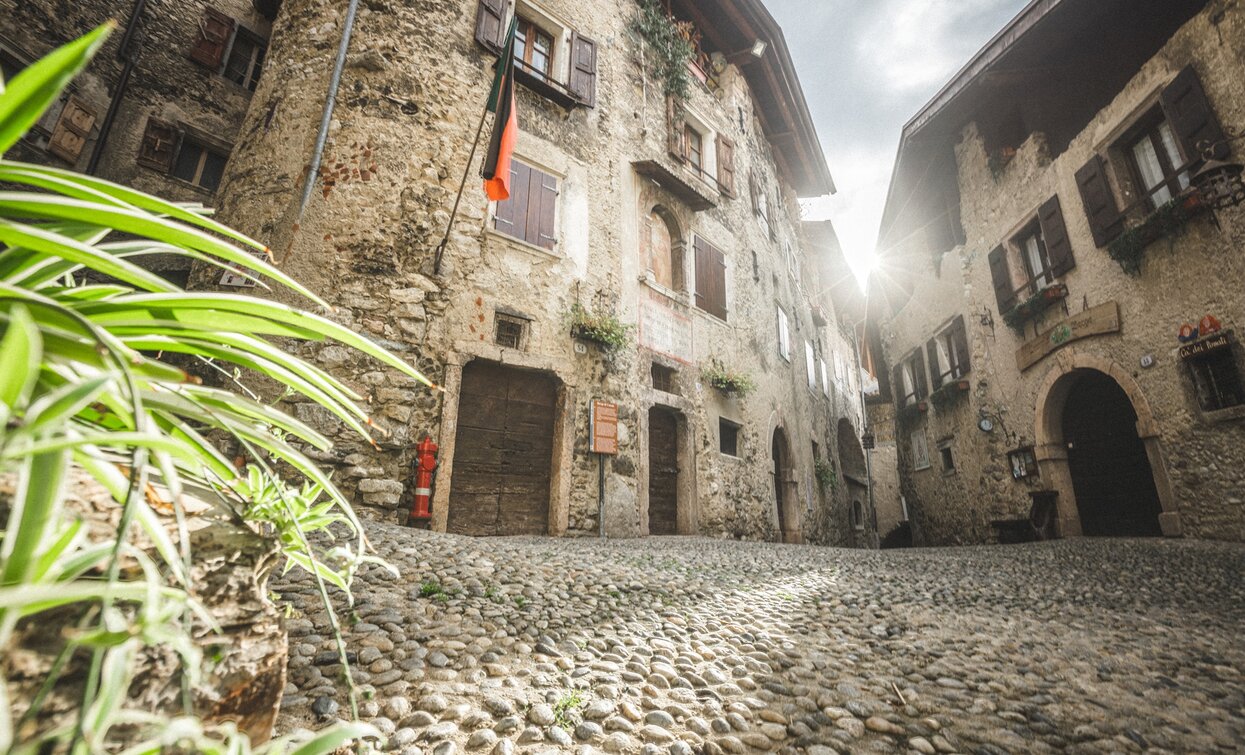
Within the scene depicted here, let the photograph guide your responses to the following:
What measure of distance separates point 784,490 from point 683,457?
3.79m

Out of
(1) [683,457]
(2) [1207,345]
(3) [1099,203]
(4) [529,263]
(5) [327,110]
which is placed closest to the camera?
(2) [1207,345]

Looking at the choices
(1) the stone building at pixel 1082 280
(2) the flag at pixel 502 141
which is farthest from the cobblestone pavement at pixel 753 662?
(2) the flag at pixel 502 141

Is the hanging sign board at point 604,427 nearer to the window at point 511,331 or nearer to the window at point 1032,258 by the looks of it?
Answer: the window at point 511,331

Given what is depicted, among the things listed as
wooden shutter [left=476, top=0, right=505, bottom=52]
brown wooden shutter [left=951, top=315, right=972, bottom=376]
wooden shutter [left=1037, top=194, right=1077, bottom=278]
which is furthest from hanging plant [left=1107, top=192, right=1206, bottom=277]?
wooden shutter [left=476, top=0, right=505, bottom=52]

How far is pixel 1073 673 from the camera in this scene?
7.32 ft

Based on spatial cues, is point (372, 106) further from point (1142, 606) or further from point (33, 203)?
point (1142, 606)

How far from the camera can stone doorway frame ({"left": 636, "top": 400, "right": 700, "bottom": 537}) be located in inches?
299

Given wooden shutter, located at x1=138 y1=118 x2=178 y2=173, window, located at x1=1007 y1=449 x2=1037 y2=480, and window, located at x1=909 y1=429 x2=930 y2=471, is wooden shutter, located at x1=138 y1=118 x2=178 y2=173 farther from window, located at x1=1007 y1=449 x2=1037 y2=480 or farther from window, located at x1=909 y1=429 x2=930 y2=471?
window, located at x1=909 y1=429 x2=930 y2=471

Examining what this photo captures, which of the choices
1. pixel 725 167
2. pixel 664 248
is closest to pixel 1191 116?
pixel 664 248

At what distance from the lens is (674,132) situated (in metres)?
9.94

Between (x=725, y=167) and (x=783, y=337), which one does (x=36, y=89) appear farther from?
(x=783, y=337)

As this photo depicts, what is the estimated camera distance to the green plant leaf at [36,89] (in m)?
0.57

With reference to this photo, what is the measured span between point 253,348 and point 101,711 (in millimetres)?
524

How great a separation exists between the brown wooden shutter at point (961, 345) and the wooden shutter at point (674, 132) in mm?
6776
